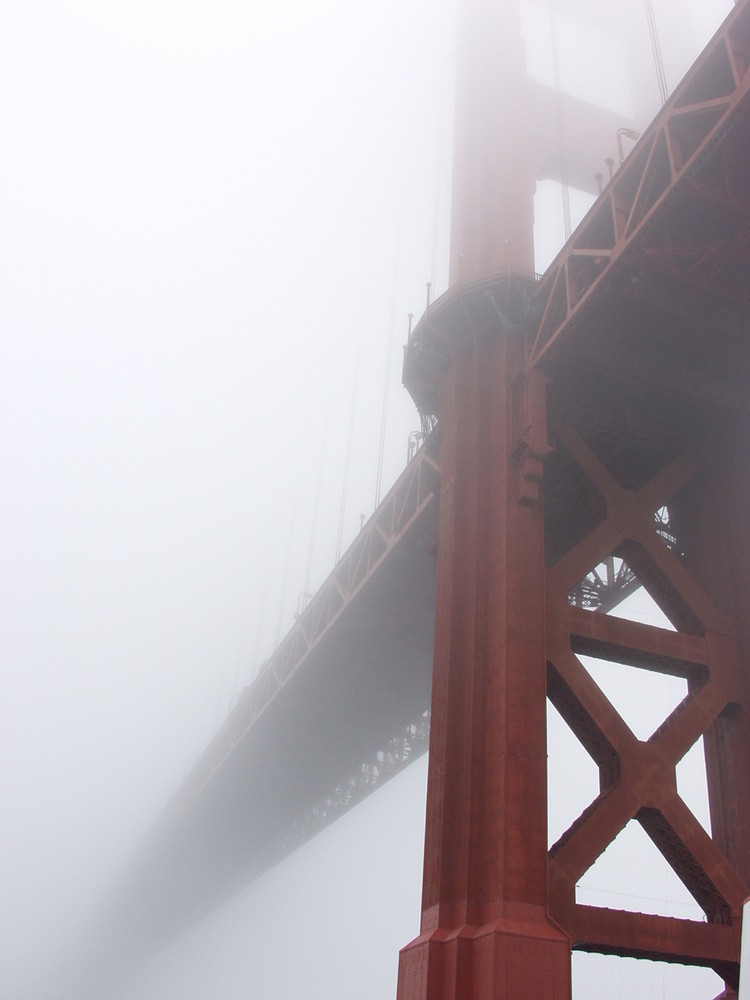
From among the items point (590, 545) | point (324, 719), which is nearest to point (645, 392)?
point (590, 545)

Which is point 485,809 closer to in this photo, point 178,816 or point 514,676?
point 514,676

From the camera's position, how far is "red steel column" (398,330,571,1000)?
909cm

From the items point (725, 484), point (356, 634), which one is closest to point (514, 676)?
point (725, 484)

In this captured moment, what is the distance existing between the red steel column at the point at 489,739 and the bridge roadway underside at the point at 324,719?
8.04ft

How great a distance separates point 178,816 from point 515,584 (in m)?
49.8

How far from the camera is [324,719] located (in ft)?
108

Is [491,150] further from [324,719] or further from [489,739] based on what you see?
[324,719]

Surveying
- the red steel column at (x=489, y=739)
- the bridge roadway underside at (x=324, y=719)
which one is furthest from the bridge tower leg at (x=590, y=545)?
the bridge roadway underside at (x=324, y=719)

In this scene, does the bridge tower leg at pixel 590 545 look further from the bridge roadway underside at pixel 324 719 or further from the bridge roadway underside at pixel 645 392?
the bridge roadway underside at pixel 324 719

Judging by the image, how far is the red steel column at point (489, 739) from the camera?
9086 millimetres

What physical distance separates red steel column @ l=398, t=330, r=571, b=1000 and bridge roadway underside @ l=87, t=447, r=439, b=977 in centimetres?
245

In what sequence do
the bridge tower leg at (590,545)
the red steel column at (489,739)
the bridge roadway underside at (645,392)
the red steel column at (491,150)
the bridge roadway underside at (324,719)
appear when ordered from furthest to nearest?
the bridge roadway underside at (324,719) → the red steel column at (491,150) → the bridge roadway underside at (645,392) → the bridge tower leg at (590,545) → the red steel column at (489,739)

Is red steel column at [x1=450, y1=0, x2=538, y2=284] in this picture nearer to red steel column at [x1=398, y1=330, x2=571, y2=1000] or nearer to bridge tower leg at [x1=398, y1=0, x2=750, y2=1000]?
bridge tower leg at [x1=398, y1=0, x2=750, y2=1000]

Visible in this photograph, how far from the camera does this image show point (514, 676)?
10.4 m
